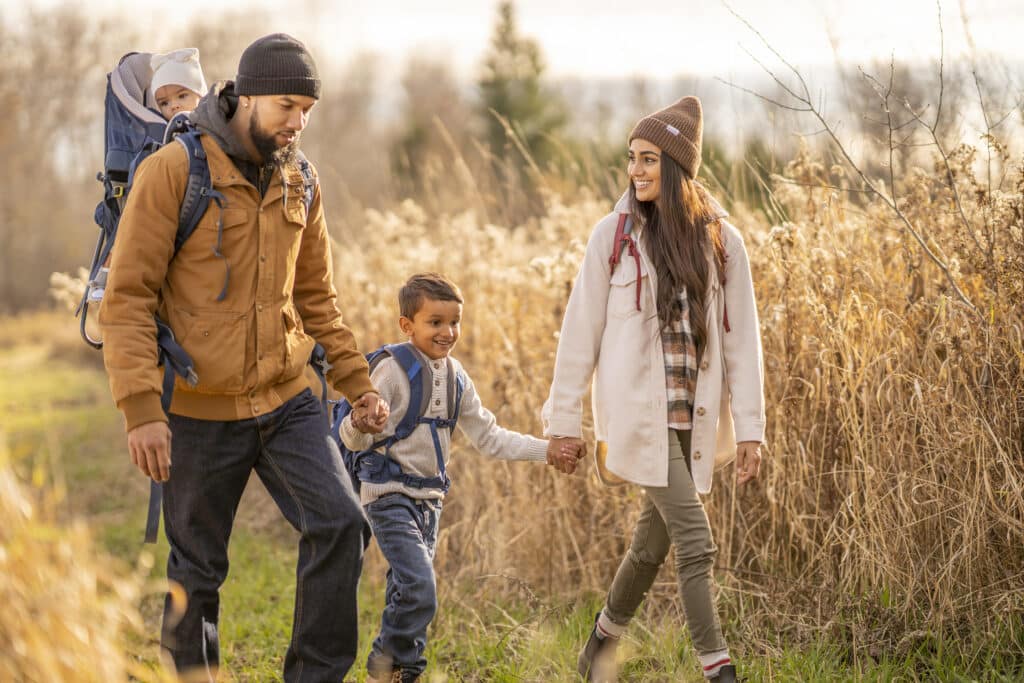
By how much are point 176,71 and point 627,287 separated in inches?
76.4

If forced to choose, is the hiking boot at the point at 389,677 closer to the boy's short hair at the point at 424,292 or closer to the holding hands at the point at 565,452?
the holding hands at the point at 565,452

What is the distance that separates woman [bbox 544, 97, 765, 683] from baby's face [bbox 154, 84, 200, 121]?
172 centimetres

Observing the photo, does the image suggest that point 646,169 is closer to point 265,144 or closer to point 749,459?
point 749,459

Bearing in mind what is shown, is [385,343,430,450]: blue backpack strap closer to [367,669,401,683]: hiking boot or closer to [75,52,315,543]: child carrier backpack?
[75,52,315,543]: child carrier backpack

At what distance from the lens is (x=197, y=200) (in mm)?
3264

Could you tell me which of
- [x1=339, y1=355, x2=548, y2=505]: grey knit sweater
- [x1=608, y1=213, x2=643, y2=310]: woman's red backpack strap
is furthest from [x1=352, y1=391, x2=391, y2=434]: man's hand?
[x1=608, y1=213, x2=643, y2=310]: woman's red backpack strap

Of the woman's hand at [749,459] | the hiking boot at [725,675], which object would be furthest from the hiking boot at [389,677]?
the woman's hand at [749,459]

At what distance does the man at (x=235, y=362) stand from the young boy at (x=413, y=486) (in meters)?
0.23

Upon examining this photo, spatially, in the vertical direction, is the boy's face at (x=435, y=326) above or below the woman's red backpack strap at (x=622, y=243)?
below

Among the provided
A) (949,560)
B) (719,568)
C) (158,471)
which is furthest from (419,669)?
(949,560)

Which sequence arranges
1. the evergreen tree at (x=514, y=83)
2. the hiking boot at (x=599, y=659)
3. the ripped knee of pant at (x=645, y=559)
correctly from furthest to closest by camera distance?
the evergreen tree at (x=514, y=83) → the hiking boot at (x=599, y=659) → the ripped knee of pant at (x=645, y=559)

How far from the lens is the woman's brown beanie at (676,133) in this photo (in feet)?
12.6

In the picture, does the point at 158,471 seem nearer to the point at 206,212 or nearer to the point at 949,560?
the point at 206,212

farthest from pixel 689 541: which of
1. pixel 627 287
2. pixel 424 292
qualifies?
pixel 424 292
